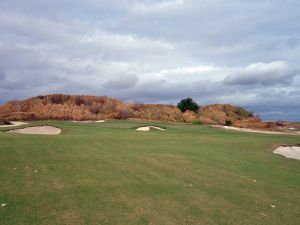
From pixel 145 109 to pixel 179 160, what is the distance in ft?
163

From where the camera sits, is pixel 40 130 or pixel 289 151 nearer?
pixel 289 151

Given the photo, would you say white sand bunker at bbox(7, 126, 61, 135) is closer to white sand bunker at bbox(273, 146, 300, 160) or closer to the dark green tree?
white sand bunker at bbox(273, 146, 300, 160)

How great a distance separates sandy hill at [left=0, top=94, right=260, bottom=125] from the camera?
46.7 meters

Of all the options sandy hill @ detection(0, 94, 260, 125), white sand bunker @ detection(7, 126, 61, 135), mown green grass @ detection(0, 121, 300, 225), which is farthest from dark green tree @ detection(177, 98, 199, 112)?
mown green grass @ detection(0, 121, 300, 225)

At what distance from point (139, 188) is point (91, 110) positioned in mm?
47382

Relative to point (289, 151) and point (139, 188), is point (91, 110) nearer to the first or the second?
point (289, 151)

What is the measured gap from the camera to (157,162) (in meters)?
11.7

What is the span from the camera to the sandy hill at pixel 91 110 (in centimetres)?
4672

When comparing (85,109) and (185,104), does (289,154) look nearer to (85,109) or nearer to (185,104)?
(85,109)

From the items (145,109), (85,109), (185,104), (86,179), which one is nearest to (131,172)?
(86,179)

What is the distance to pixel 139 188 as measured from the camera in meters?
8.00

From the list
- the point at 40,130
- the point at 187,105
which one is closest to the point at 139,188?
the point at 40,130

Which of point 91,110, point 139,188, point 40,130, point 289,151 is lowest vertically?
point 139,188

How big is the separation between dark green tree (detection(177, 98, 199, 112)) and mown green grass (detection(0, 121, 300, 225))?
5342cm
